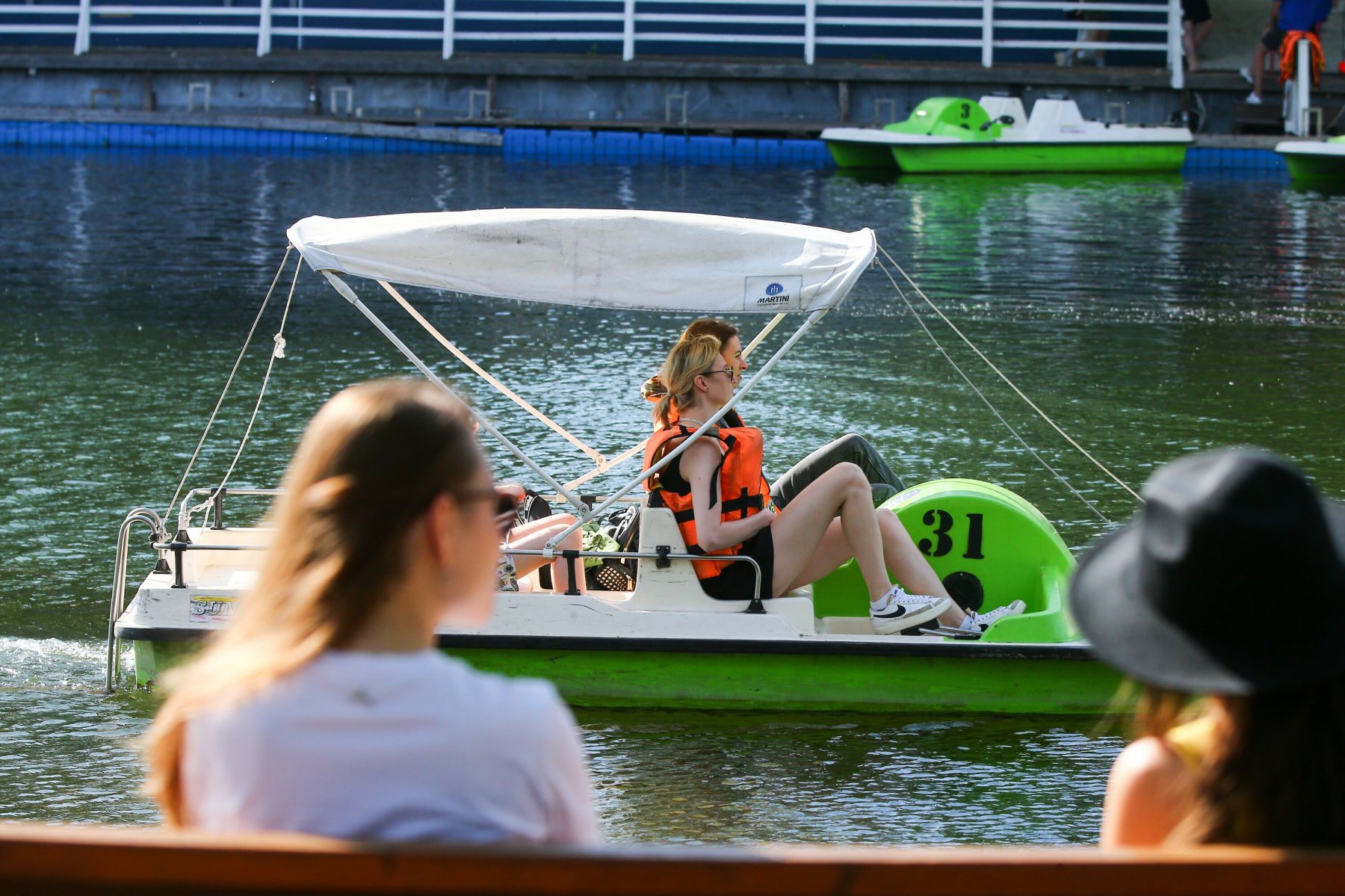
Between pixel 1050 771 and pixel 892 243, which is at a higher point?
pixel 892 243

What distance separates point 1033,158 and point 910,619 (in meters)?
20.0

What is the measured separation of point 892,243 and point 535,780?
1630cm

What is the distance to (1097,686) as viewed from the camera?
19.2ft

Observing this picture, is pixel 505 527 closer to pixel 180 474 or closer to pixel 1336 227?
pixel 180 474

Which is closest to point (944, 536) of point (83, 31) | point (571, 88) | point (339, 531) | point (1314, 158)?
point (339, 531)

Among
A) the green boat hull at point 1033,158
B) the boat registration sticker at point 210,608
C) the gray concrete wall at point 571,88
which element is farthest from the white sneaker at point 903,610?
the gray concrete wall at point 571,88

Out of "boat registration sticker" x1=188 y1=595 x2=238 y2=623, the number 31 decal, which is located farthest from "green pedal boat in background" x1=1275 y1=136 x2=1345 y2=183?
"boat registration sticker" x1=188 y1=595 x2=238 y2=623

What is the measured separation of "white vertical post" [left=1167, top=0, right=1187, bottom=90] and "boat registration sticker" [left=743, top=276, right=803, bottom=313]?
74.2 ft

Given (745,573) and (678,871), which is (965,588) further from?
(678,871)

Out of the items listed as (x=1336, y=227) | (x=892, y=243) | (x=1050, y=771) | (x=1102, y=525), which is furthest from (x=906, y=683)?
(x=1336, y=227)

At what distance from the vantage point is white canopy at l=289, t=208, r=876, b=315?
554 centimetres

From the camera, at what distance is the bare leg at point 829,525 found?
18.8 ft

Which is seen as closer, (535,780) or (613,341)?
(535,780)

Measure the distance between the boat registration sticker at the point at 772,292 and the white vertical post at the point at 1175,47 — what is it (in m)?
22.6
